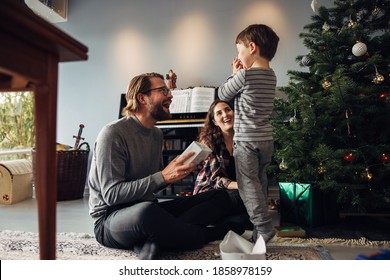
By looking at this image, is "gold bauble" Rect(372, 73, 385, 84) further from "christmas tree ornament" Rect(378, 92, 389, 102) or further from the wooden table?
the wooden table

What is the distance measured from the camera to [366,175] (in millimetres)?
1650

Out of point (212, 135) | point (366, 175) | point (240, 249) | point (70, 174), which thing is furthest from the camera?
point (70, 174)

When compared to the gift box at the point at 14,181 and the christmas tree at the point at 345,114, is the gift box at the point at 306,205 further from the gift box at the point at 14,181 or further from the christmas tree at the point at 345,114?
the gift box at the point at 14,181

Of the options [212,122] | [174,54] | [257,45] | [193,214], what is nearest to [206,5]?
[174,54]

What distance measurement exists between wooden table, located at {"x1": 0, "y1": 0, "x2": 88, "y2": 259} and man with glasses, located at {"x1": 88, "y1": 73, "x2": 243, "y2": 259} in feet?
1.96

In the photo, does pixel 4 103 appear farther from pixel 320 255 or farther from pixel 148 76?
pixel 320 255

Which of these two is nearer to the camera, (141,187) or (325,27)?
(141,187)

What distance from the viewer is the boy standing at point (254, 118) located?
1353 millimetres

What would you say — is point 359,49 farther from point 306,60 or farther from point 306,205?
point 306,205

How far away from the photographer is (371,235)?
61.7 inches

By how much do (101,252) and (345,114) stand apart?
1359 millimetres

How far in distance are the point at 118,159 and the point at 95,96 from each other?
2.35 meters

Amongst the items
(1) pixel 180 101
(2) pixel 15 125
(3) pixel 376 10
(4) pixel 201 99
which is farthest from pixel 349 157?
(2) pixel 15 125

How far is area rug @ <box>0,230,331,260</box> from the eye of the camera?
1.23 meters
